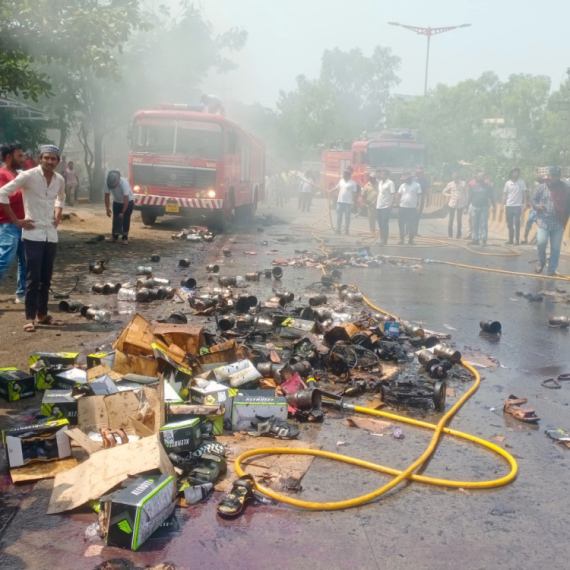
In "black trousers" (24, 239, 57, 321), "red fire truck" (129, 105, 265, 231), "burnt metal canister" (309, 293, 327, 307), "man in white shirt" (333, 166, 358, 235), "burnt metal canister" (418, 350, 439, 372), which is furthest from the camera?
"man in white shirt" (333, 166, 358, 235)

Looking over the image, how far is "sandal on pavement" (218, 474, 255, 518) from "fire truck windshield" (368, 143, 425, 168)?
78.0 feet

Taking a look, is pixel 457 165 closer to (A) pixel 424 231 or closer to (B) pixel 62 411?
(A) pixel 424 231

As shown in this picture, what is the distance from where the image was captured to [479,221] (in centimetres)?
1706

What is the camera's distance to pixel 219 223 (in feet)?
60.6

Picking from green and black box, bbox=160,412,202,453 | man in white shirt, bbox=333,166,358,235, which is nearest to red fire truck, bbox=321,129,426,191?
man in white shirt, bbox=333,166,358,235

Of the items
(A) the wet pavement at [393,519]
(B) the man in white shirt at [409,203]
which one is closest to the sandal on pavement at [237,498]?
(A) the wet pavement at [393,519]

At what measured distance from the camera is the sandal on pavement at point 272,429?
169 inches

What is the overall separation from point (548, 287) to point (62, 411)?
883 cm

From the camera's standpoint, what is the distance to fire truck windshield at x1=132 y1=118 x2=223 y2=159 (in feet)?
56.2

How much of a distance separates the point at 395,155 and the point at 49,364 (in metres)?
23.0

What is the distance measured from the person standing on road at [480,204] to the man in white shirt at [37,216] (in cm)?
1226

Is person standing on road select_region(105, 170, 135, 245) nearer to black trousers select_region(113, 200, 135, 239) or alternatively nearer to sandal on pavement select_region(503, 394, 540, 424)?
black trousers select_region(113, 200, 135, 239)

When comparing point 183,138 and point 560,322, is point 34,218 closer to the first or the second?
point 560,322

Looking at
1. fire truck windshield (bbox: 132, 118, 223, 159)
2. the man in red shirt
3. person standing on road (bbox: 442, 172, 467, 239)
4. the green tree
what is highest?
the green tree
